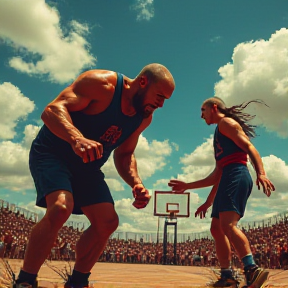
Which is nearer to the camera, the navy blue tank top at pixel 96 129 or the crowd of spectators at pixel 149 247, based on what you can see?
the navy blue tank top at pixel 96 129

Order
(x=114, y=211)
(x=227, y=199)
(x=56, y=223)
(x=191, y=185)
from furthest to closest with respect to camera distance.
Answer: (x=191, y=185) < (x=227, y=199) < (x=114, y=211) < (x=56, y=223)

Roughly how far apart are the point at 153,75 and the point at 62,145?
800mm

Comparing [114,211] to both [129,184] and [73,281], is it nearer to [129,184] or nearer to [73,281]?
[129,184]

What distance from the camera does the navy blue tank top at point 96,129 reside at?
8.82 feet

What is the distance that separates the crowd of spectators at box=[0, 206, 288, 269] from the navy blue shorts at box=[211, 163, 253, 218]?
11.5 m

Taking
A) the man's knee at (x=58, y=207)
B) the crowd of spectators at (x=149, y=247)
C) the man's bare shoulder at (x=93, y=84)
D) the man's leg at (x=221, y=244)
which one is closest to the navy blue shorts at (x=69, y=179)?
the man's knee at (x=58, y=207)

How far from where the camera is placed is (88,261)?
2893 millimetres

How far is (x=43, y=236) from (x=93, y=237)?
24.5 inches

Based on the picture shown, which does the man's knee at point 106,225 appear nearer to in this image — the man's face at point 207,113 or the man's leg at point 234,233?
the man's leg at point 234,233

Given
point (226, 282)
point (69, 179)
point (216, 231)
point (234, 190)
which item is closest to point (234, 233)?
point (234, 190)

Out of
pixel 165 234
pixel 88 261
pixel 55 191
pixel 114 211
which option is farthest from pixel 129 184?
pixel 165 234

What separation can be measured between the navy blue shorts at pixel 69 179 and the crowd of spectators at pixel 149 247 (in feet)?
41.4

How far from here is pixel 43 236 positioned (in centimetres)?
229

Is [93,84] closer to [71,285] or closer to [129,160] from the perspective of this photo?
[129,160]
